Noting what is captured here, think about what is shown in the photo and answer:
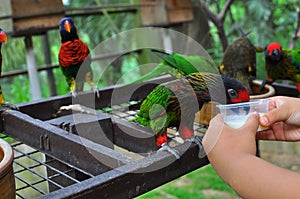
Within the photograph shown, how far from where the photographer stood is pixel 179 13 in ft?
8.46

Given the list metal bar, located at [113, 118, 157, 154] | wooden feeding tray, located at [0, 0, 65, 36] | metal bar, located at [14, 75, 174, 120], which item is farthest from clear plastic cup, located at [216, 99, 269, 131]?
wooden feeding tray, located at [0, 0, 65, 36]

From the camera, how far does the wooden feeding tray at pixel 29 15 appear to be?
1.93 metres

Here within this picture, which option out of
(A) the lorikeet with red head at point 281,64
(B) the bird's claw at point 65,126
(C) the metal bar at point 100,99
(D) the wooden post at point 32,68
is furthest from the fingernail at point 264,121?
(D) the wooden post at point 32,68

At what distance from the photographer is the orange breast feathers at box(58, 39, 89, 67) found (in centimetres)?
164

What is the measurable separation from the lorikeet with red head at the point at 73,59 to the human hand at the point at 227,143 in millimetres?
1028

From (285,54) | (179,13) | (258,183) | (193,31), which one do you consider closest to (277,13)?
(193,31)

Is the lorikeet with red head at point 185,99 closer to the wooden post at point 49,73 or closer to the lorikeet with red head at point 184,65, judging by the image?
the lorikeet with red head at point 184,65

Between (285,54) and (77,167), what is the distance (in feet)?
3.91

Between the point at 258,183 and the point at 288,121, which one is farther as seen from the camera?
the point at 288,121

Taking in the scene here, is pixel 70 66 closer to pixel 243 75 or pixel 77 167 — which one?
pixel 243 75

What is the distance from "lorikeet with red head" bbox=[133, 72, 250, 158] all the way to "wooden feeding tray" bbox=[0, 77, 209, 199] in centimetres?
5

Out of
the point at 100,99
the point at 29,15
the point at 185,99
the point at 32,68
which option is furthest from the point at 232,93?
the point at 32,68

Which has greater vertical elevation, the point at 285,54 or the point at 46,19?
the point at 46,19

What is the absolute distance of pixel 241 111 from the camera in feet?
2.55
